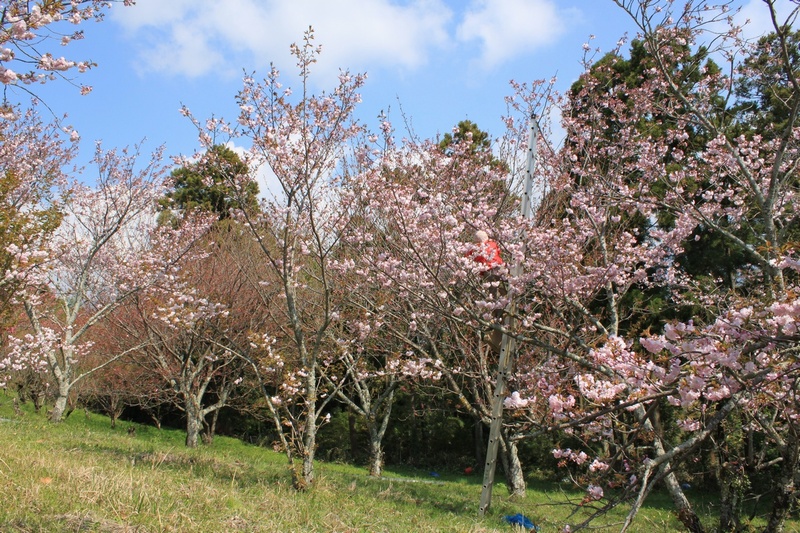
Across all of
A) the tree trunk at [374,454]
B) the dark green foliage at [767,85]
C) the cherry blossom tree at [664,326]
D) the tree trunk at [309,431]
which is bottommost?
the tree trunk at [374,454]

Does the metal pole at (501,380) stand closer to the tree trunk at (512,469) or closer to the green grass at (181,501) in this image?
the green grass at (181,501)

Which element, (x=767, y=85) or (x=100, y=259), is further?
(x=100, y=259)

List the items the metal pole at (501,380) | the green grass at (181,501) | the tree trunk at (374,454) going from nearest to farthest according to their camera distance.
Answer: the green grass at (181,501) < the metal pole at (501,380) < the tree trunk at (374,454)

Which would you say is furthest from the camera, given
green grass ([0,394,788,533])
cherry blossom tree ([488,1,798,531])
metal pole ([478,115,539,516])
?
metal pole ([478,115,539,516])

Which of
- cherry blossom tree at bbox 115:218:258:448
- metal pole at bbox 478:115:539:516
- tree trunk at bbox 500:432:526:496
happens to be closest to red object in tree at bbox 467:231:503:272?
metal pole at bbox 478:115:539:516

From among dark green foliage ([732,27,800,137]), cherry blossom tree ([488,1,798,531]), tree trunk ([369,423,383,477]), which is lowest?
tree trunk ([369,423,383,477])

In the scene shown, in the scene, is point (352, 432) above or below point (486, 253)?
below

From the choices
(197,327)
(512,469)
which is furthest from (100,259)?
(512,469)

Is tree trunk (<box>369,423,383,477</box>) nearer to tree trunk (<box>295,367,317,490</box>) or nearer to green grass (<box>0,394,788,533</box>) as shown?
green grass (<box>0,394,788,533</box>)

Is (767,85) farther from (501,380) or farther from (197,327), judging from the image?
(197,327)

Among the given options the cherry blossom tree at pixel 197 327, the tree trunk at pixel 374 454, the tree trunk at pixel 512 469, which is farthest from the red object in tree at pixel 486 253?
the tree trunk at pixel 374 454

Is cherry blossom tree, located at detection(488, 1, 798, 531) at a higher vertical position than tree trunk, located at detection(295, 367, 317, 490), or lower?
higher

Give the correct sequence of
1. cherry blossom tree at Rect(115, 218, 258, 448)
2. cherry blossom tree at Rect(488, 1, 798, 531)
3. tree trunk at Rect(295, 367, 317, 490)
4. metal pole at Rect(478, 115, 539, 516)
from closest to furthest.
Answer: cherry blossom tree at Rect(488, 1, 798, 531) → metal pole at Rect(478, 115, 539, 516) → tree trunk at Rect(295, 367, 317, 490) → cherry blossom tree at Rect(115, 218, 258, 448)

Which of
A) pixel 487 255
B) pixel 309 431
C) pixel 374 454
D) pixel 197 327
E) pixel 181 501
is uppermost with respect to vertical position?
pixel 487 255
